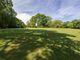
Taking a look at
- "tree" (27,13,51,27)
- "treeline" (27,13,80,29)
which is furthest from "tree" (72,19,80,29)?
"tree" (27,13,51,27)

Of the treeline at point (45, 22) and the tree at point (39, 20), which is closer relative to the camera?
the treeline at point (45, 22)

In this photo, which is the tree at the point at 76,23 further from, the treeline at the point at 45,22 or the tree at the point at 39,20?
the tree at the point at 39,20

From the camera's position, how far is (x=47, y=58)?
34.9 feet

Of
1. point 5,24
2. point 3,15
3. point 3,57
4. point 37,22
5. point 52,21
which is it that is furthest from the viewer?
point 37,22

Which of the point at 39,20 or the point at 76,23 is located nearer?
the point at 76,23

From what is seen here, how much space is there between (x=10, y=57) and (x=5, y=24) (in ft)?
79.7

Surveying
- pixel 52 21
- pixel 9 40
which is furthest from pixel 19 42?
pixel 52 21

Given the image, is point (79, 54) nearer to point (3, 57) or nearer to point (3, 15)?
point (3, 57)

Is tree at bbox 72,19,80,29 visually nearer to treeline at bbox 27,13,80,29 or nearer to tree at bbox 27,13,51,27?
treeline at bbox 27,13,80,29

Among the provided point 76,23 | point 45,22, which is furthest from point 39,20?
point 76,23

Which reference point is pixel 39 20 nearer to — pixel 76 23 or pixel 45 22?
pixel 45 22

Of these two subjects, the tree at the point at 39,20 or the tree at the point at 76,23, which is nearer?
the tree at the point at 76,23

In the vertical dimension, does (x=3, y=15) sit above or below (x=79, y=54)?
above

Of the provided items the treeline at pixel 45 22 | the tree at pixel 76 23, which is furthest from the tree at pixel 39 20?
the tree at pixel 76 23
